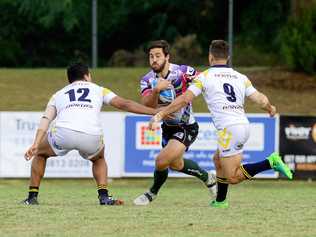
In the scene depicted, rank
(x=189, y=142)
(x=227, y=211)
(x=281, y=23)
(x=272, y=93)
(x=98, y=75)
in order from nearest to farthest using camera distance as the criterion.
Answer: (x=227, y=211) → (x=189, y=142) → (x=272, y=93) → (x=98, y=75) → (x=281, y=23)

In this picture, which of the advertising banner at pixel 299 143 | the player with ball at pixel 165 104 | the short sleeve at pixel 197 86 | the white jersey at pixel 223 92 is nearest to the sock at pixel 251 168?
the white jersey at pixel 223 92

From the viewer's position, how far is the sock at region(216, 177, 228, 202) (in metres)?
11.8

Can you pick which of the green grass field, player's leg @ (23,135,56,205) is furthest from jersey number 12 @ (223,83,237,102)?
player's leg @ (23,135,56,205)

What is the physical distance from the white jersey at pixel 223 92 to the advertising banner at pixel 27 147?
963 cm

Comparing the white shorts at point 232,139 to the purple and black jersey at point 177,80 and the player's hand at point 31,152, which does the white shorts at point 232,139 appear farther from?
the player's hand at point 31,152

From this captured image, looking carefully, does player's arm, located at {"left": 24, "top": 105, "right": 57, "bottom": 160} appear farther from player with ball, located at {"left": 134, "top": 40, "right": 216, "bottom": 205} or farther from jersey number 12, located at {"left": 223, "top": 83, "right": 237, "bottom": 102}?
jersey number 12, located at {"left": 223, "top": 83, "right": 237, "bottom": 102}

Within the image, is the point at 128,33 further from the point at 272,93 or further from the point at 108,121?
the point at 108,121

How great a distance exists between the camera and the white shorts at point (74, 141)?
1157cm

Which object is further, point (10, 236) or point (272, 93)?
point (272, 93)

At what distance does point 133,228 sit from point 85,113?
2506 mm

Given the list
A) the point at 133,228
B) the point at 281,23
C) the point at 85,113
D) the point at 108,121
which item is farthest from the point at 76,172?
the point at 281,23

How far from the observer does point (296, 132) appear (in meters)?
21.3

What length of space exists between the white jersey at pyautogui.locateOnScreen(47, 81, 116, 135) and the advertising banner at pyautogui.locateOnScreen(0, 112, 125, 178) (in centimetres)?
928

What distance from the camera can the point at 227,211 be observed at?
1102 centimetres
